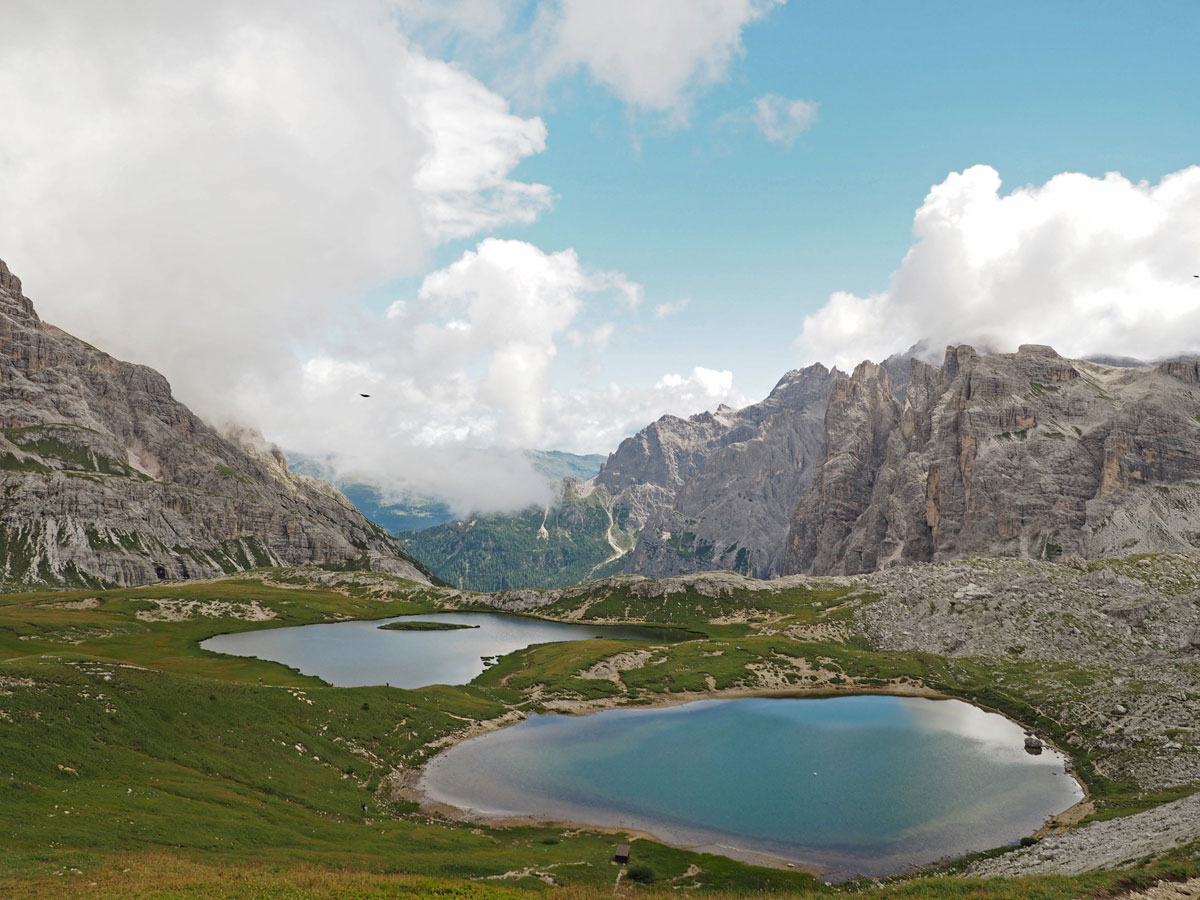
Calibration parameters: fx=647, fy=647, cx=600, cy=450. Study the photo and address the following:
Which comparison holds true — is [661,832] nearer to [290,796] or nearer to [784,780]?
[784,780]

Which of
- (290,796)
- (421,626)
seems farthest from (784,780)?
(421,626)

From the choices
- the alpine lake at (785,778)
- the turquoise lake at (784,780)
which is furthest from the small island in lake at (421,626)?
the turquoise lake at (784,780)

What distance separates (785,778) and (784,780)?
627mm

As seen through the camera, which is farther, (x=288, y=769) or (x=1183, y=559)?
(x=1183, y=559)

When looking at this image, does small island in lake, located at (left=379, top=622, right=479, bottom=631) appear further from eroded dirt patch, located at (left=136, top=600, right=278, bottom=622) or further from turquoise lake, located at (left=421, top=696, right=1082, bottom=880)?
turquoise lake, located at (left=421, top=696, right=1082, bottom=880)

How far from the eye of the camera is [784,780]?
6912 cm

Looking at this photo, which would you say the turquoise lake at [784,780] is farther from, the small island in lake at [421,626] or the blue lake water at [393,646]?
Answer: the small island in lake at [421,626]

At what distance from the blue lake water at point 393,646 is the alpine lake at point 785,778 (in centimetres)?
3855

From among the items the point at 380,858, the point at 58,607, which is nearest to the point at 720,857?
the point at 380,858

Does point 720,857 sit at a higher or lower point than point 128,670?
lower

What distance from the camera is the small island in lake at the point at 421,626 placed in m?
187

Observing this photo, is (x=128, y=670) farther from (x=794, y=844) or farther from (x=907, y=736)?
(x=907, y=736)

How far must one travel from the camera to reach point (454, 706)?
298ft

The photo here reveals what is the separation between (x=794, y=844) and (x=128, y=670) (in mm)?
67755
